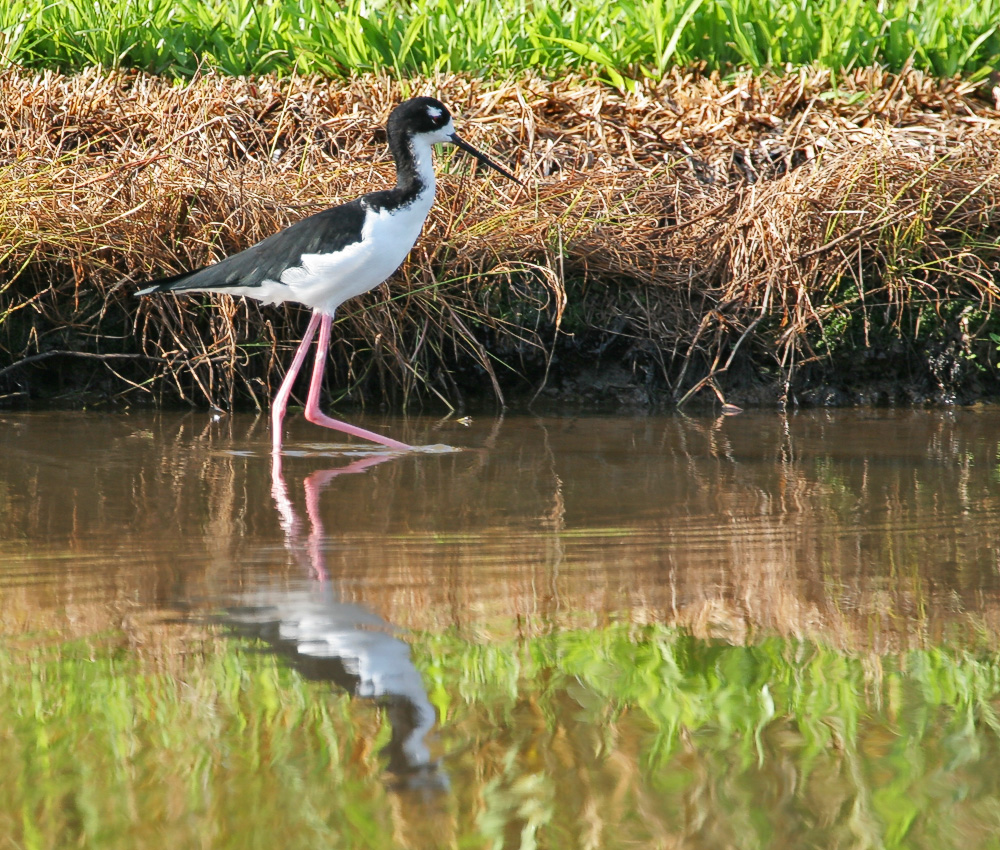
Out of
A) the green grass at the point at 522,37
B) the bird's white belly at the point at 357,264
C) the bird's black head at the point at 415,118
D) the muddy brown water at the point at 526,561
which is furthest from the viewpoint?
the green grass at the point at 522,37

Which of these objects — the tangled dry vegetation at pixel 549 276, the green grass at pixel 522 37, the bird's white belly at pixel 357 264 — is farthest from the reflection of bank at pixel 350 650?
the green grass at pixel 522 37

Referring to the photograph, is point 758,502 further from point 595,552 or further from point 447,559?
point 447,559

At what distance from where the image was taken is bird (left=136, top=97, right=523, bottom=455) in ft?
15.9

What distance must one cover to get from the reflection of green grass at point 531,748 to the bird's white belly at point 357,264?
2.58 meters

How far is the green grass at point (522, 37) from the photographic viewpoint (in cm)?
751

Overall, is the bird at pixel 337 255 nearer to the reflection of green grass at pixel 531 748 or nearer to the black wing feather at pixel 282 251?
the black wing feather at pixel 282 251

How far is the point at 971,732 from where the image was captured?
2107 millimetres

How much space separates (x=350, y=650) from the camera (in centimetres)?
247

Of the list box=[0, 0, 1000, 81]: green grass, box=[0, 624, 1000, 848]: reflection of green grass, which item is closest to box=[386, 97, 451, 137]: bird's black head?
box=[0, 0, 1000, 81]: green grass

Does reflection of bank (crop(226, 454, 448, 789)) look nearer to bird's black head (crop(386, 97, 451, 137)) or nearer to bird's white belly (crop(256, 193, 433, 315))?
bird's white belly (crop(256, 193, 433, 315))

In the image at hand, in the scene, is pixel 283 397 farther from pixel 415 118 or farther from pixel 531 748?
pixel 531 748

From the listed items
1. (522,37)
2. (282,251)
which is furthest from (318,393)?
(522,37)

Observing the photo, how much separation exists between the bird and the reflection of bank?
1.90 m

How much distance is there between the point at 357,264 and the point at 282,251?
1.10 ft
